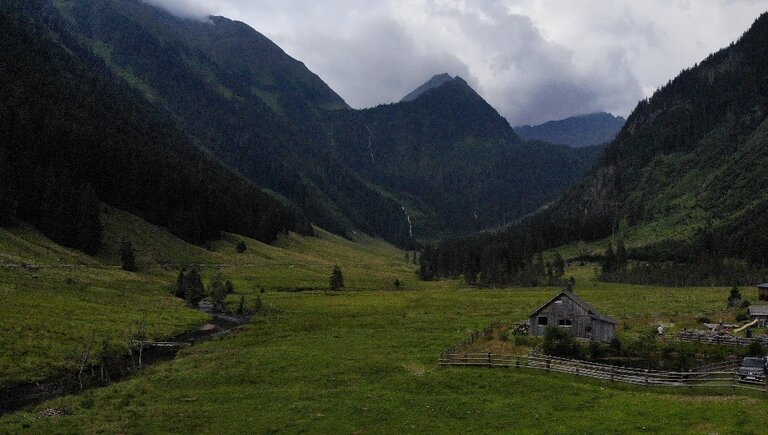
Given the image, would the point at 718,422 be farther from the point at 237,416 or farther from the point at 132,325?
the point at 132,325

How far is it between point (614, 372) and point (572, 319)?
2113cm

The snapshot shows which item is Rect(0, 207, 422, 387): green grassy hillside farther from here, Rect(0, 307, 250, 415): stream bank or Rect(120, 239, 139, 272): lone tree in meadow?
Rect(120, 239, 139, 272): lone tree in meadow

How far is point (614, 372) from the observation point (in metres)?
42.6

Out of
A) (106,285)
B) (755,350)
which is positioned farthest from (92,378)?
(755,350)

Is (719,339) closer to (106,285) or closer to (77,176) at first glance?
(106,285)

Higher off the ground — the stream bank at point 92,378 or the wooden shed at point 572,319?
the wooden shed at point 572,319

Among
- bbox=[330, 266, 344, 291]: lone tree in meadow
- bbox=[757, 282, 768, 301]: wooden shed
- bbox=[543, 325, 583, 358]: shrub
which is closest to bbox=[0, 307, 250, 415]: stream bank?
bbox=[543, 325, 583, 358]: shrub

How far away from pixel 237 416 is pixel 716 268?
183m

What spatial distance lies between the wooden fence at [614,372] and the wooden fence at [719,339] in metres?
9.35

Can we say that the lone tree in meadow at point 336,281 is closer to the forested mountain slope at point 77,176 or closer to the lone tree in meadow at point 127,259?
the lone tree in meadow at point 127,259

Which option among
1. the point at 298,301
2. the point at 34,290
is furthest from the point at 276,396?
the point at 298,301

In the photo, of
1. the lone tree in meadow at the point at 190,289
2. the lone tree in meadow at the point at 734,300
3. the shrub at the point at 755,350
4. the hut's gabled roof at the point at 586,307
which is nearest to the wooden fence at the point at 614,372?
the shrub at the point at 755,350

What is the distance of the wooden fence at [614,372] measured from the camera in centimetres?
3819

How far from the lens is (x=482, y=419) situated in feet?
109
